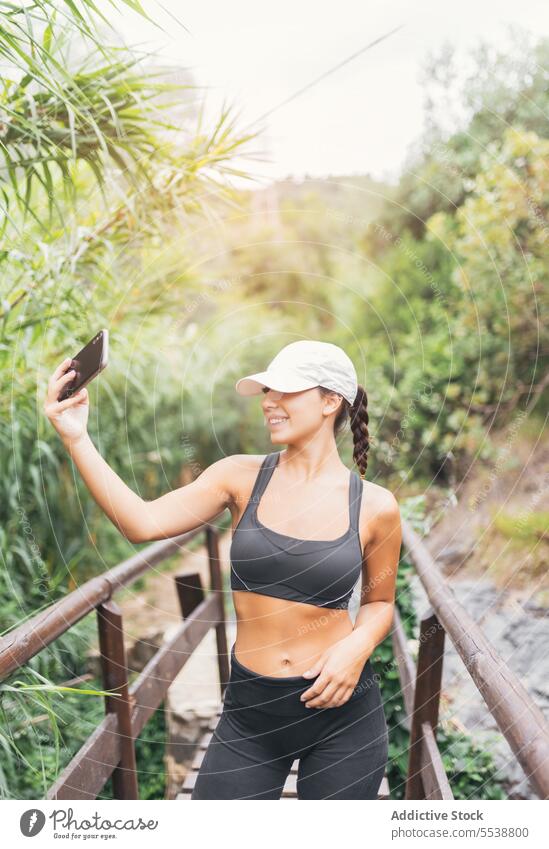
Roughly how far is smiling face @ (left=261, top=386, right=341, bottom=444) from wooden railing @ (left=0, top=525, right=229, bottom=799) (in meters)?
0.59

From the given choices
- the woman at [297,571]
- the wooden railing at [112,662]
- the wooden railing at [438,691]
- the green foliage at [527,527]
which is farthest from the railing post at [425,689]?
the green foliage at [527,527]

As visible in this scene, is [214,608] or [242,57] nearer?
[242,57]

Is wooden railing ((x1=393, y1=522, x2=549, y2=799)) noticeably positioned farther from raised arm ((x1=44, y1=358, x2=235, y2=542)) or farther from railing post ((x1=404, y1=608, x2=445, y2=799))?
raised arm ((x1=44, y1=358, x2=235, y2=542))

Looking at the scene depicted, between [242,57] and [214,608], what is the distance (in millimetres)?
1893

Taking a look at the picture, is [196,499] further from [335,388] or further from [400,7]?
[400,7]

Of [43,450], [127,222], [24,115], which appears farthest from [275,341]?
[24,115]

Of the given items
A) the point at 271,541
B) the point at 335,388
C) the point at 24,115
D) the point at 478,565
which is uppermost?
the point at 24,115

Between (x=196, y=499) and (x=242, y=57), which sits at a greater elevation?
(x=242, y=57)

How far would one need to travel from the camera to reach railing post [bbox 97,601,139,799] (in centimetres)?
183

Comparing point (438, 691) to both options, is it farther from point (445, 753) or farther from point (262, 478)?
point (262, 478)

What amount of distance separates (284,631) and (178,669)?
112 centimetres

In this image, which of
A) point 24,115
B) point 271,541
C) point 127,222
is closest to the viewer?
point 271,541

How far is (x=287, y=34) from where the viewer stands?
1.74m

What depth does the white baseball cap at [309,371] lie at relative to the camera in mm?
1294
